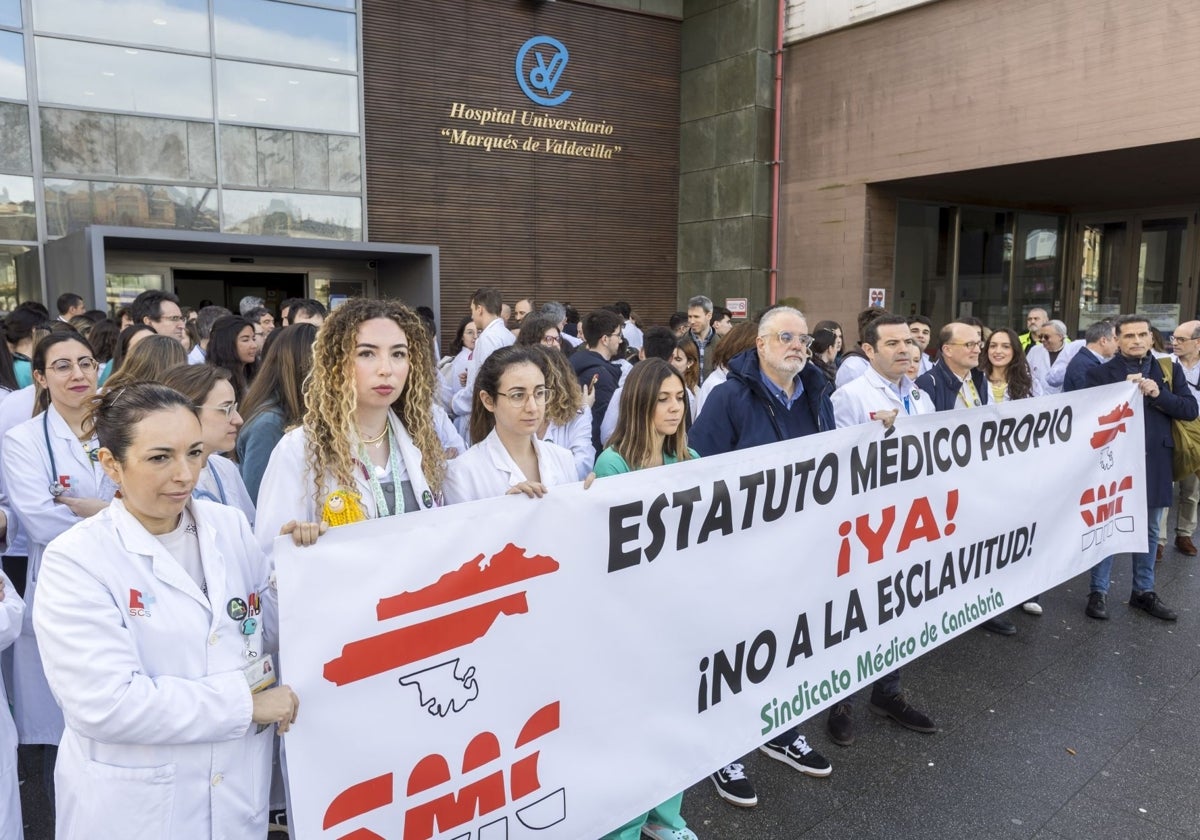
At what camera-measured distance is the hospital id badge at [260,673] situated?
6.20ft

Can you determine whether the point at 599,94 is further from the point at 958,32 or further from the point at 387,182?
the point at 958,32

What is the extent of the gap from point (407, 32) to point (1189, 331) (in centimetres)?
1136

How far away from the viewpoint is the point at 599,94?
14.7m

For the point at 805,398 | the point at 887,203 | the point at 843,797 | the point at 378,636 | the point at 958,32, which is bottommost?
the point at 843,797

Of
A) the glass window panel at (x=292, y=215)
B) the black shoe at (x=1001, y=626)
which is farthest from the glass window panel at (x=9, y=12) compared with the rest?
the black shoe at (x=1001, y=626)

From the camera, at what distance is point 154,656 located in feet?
5.84

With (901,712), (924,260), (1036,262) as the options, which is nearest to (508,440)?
(901,712)

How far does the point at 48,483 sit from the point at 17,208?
9738mm

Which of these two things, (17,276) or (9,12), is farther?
(17,276)

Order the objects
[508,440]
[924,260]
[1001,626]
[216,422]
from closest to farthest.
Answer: [508,440] < [216,422] < [1001,626] < [924,260]

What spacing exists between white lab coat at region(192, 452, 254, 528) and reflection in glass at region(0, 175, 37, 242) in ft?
33.5

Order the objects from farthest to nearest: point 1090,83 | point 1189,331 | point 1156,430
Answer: point 1090,83
point 1189,331
point 1156,430

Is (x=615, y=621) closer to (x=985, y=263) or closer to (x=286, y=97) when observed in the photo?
(x=286, y=97)

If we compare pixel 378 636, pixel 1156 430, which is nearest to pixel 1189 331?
pixel 1156 430
